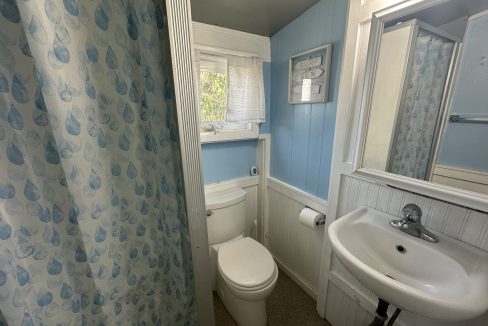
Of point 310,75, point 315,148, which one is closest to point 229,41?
point 310,75

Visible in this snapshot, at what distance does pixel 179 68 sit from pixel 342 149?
3.04ft

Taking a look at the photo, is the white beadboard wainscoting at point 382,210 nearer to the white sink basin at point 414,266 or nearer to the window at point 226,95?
the white sink basin at point 414,266

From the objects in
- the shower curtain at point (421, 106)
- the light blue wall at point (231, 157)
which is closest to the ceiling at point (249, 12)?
the light blue wall at point (231, 157)

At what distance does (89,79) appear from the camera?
0.68 metres

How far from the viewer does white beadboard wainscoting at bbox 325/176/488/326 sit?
2.48 feet

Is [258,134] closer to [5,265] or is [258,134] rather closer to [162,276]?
[162,276]

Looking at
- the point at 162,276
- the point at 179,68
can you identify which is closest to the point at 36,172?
the point at 179,68

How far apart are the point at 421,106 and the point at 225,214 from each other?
133 cm

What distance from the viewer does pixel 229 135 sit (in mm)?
1603

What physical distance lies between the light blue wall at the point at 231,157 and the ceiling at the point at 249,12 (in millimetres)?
324

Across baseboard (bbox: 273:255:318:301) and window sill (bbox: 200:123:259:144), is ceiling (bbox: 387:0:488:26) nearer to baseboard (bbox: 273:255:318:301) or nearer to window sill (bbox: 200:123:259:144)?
window sill (bbox: 200:123:259:144)

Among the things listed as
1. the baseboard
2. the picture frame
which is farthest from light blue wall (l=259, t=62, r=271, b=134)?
the baseboard

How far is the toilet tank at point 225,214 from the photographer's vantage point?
1499 millimetres

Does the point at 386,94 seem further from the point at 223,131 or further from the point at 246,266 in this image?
the point at 246,266
